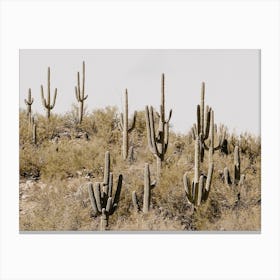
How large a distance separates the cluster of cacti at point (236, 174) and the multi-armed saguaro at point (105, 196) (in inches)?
44.3

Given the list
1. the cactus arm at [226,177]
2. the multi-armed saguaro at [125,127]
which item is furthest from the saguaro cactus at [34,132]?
the cactus arm at [226,177]

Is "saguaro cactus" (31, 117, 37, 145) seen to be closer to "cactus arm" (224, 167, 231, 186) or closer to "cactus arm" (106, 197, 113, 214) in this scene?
"cactus arm" (106, 197, 113, 214)

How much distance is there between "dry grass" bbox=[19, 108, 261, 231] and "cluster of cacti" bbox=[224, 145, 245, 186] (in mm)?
61

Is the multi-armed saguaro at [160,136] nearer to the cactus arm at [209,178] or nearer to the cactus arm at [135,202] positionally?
the cactus arm at [135,202]

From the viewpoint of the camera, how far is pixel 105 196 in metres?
5.71

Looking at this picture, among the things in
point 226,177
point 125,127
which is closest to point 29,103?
point 125,127

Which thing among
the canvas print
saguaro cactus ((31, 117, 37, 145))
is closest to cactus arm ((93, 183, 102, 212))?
the canvas print

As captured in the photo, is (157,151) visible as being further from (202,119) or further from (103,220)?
(103,220)

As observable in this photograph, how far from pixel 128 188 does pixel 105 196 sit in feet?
0.84
